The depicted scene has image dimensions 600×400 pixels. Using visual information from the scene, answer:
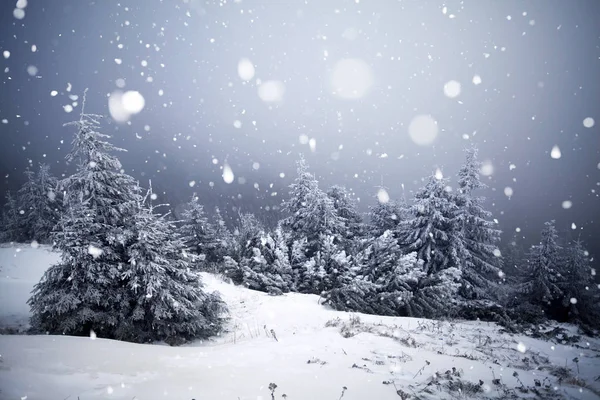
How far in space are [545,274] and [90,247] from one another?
992 inches

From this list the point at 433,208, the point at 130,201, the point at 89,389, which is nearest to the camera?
the point at 89,389

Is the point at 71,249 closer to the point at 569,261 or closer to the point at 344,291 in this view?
the point at 344,291

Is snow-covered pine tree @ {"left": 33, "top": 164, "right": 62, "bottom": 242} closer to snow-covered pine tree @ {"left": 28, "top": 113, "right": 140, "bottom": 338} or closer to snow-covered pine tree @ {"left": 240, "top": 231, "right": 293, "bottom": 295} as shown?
snow-covered pine tree @ {"left": 240, "top": 231, "right": 293, "bottom": 295}

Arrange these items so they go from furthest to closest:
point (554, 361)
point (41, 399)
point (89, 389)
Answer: point (554, 361)
point (89, 389)
point (41, 399)

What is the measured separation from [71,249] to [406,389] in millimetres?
8464

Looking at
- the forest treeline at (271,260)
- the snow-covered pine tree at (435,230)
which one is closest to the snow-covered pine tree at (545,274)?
the forest treeline at (271,260)

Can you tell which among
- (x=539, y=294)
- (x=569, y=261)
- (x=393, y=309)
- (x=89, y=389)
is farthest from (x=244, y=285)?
(x=569, y=261)

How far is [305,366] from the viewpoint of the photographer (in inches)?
197

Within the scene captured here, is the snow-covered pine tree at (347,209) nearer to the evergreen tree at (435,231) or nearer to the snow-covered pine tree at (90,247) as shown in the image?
the evergreen tree at (435,231)

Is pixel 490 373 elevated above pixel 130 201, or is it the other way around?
pixel 130 201

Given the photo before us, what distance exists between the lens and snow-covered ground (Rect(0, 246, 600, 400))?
3.69m

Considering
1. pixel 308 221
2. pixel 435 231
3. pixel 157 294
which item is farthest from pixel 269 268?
pixel 435 231

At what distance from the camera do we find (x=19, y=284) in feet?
36.3

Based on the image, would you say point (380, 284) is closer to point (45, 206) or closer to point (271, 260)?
point (271, 260)
